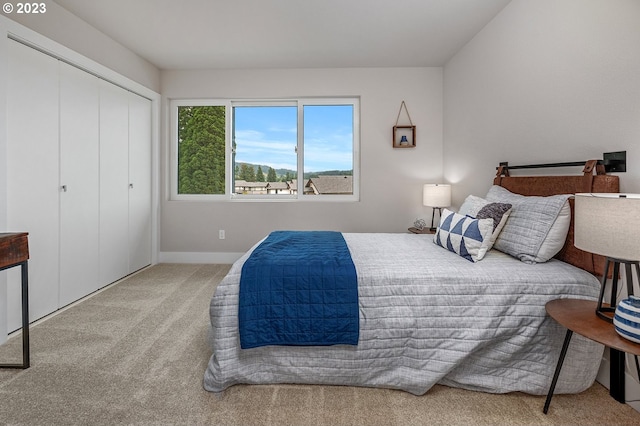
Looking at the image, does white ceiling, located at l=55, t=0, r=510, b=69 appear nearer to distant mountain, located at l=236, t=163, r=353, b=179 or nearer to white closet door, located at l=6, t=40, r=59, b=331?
white closet door, located at l=6, t=40, r=59, b=331

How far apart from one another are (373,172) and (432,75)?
1423mm

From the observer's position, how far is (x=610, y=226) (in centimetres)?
124

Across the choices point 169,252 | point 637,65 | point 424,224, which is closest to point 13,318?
point 169,252

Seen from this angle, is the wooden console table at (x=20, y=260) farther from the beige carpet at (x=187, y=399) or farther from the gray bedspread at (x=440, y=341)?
the gray bedspread at (x=440, y=341)

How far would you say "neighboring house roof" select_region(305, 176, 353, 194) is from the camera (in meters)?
4.43

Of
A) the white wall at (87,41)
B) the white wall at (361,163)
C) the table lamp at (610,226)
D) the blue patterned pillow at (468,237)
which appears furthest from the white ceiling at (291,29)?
the table lamp at (610,226)

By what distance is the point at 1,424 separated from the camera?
150 cm

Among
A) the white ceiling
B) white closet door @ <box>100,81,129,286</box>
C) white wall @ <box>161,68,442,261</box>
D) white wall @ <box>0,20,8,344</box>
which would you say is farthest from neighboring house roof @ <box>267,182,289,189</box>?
white wall @ <box>0,20,8,344</box>

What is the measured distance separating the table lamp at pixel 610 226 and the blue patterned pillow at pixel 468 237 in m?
0.59

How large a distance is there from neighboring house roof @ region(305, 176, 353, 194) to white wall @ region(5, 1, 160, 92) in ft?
7.76

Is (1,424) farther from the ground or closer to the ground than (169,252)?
closer to the ground

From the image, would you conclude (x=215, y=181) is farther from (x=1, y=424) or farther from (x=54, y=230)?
(x=1, y=424)

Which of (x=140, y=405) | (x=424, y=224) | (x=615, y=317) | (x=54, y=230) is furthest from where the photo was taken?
(x=424, y=224)

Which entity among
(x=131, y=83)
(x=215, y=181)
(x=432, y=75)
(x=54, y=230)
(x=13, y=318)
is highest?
(x=432, y=75)
